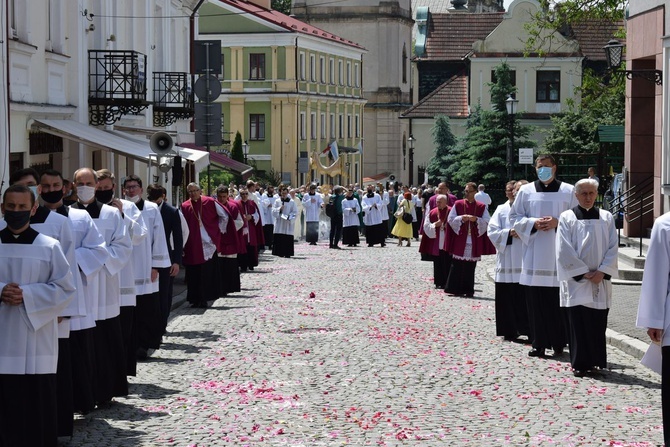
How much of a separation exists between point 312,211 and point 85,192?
3038cm

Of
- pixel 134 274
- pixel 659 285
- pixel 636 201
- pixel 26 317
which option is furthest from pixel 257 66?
pixel 659 285

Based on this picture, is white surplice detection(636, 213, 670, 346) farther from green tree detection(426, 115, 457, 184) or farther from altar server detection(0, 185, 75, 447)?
green tree detection(426, 115, 457, 184)

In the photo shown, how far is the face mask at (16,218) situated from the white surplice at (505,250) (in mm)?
7597

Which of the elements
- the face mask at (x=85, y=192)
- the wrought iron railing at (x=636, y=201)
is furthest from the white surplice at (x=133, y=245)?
the wrought iron railing at (x=636, y=201)

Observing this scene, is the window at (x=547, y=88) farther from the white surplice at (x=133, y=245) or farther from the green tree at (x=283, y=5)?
the white surplice at (x=133, y=245)

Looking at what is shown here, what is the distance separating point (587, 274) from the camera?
41.2 feet

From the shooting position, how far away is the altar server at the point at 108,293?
10883 mm

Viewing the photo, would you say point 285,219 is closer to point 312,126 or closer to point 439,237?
point 439,237

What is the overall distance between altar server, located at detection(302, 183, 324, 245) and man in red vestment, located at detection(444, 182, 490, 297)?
760 inches

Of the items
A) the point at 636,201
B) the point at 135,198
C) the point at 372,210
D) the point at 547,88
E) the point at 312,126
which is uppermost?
the point at 547,88

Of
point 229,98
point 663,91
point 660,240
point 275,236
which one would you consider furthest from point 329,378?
point 229,98

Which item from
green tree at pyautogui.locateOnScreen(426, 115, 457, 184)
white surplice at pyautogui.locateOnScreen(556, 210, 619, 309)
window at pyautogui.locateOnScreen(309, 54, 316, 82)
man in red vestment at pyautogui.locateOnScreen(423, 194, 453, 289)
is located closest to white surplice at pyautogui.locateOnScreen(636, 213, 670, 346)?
white surplice at pyautogui.locateOnScreen(556, 210, 619, 309)

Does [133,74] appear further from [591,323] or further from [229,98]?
[229,98]

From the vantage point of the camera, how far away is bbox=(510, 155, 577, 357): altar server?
45.6 ft
